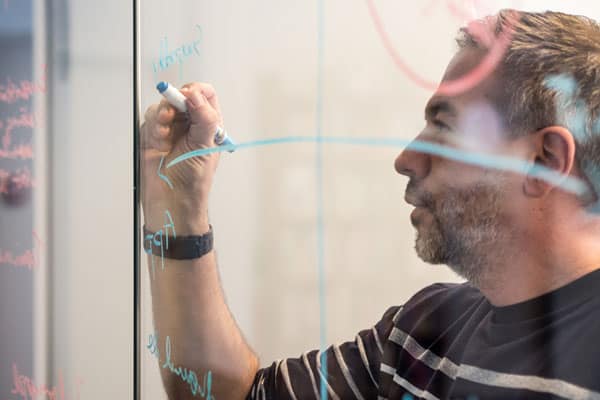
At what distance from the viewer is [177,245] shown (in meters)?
0.67

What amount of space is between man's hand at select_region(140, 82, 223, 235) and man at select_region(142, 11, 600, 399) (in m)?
0.23

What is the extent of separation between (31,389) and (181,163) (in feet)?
1.88

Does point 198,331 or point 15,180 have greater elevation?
point 15,180

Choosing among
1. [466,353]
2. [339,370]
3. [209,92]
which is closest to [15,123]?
[209,92]

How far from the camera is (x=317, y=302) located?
19.0 inches

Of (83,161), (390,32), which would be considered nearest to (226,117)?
(390,32)

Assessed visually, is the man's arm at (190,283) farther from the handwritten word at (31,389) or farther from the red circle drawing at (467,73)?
the handwritten word at (31,389)

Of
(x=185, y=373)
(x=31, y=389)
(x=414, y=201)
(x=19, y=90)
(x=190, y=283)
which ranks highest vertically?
(x=19, y=90)

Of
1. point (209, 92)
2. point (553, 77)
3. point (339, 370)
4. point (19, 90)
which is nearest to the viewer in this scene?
point (553, 77)

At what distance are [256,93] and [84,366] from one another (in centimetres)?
62

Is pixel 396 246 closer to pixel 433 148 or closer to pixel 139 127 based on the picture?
pixel 433 148

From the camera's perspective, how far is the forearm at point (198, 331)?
59 cm

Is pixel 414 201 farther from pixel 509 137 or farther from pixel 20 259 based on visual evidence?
pixel 20 259

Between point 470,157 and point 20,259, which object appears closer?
point 470,157
